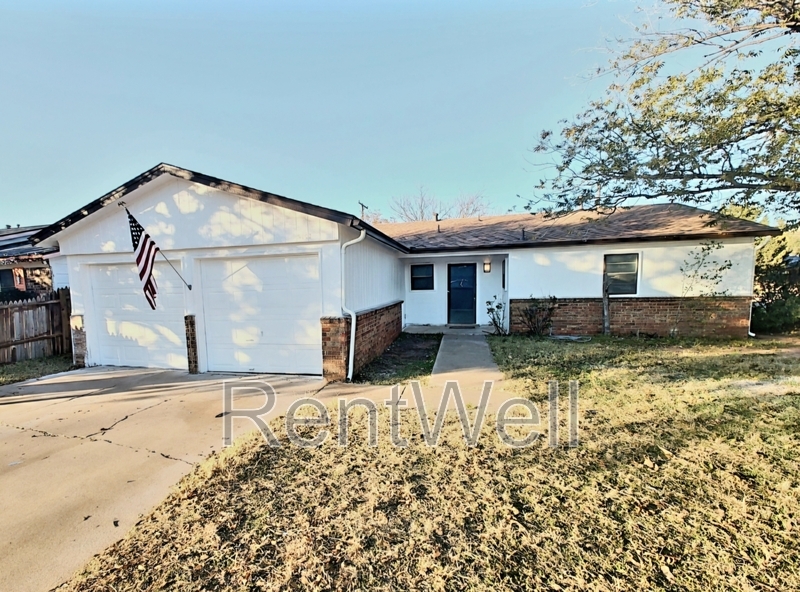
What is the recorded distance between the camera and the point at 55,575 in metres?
1.98

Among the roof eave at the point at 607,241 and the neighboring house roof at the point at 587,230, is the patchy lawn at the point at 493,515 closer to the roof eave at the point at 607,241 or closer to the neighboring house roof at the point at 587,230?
the neighboring house roof at the point at 587,230

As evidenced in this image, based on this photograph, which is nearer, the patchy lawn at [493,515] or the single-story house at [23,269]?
the patchy lawn at [493,515]

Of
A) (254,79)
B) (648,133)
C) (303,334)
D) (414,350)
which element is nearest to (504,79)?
(648,133)

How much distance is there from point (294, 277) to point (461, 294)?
268 inches

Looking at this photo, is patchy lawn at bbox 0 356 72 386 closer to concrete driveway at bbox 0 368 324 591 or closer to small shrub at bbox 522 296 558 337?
concrete driveway at bbox 0 368 324 591

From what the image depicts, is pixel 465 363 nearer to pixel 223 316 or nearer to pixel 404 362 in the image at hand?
pixel 404 362

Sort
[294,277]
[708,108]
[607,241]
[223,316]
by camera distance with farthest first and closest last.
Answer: [607,241], [223,316], [294,277], [708,108]

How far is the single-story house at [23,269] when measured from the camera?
9383mm

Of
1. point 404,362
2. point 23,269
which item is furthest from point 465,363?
point 23,269

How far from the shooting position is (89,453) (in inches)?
137

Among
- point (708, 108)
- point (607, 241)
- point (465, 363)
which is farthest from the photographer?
point (607, 241)

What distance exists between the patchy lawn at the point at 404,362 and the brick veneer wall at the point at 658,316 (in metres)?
3.15

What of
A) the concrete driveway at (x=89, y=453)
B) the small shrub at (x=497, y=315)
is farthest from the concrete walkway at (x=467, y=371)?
the concrete driveway at (x=89, y=453)

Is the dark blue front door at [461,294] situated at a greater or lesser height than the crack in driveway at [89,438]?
greater
